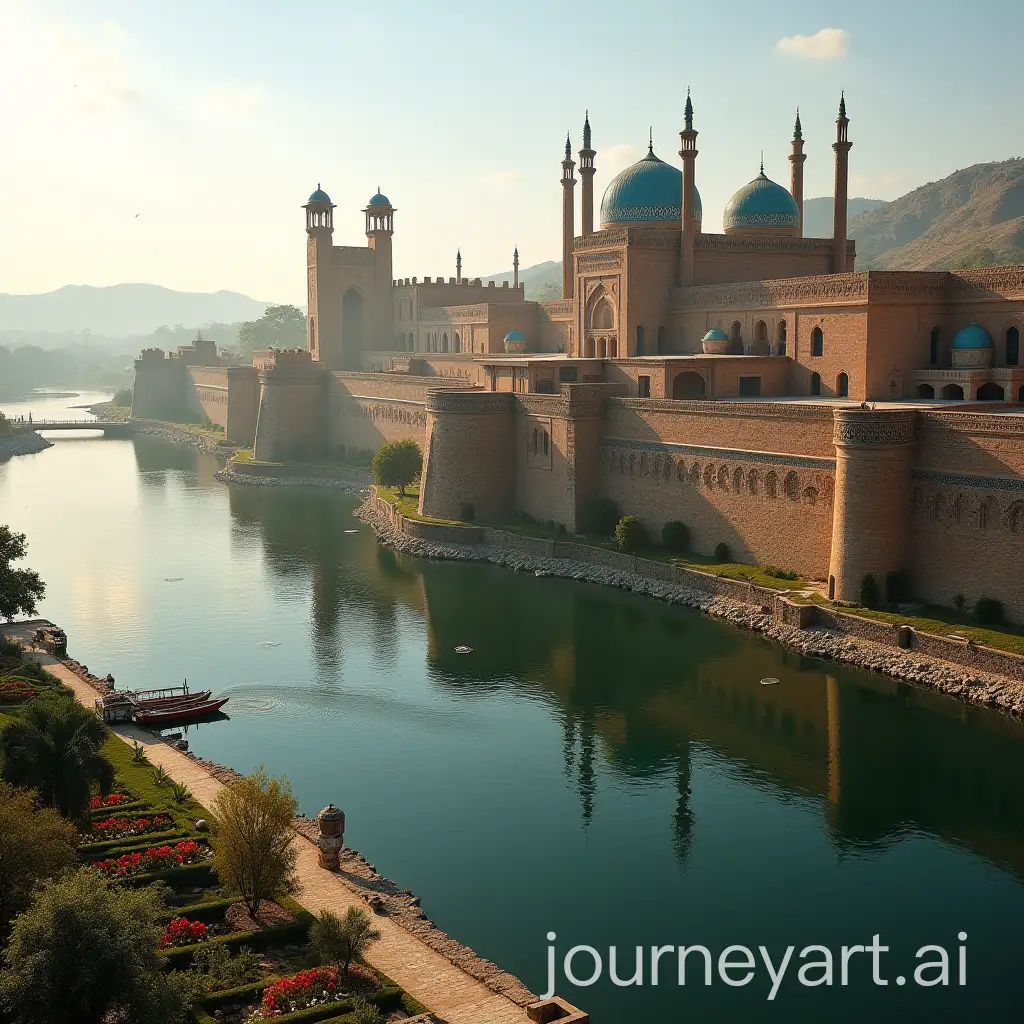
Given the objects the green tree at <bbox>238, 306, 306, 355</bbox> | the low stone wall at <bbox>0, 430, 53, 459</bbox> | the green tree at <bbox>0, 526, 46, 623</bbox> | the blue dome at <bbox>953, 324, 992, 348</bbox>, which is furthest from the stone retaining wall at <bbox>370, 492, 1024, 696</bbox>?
the green tree at <bbox>238, 306, 306, 355</bbox>

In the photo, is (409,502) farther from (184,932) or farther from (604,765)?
(184,932)

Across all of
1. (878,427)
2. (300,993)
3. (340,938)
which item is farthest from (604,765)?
(878,427)

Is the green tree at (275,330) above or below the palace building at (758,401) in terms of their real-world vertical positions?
above

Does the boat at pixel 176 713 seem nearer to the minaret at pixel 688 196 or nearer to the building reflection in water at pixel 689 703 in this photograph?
the building reflection in water at pixel 689 703

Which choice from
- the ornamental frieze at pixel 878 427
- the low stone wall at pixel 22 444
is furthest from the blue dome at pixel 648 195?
the low stone wall at pixel 22 444

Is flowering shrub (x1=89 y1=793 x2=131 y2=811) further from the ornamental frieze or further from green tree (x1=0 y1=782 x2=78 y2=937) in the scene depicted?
the ornamental frieze

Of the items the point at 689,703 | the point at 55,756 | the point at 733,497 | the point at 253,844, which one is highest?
the point at 733,497

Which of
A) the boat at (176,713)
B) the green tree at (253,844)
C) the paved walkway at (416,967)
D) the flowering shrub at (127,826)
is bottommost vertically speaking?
the paved walkway at (416,967)

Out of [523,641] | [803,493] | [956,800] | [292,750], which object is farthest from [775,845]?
[803,493]
